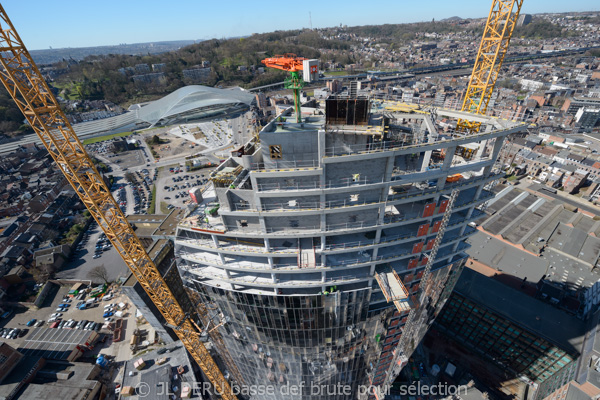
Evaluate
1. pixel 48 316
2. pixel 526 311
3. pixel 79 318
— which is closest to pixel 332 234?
pixel 526 311

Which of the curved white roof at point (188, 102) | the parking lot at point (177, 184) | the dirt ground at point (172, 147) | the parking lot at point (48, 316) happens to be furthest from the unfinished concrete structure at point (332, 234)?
the curved white roof at point (188, 102)

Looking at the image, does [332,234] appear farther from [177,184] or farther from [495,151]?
[177,184]

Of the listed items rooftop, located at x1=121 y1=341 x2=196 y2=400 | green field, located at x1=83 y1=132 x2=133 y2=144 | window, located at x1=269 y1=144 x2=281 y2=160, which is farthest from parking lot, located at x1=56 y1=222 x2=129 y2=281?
green field, located at x1=83 y1=132 x2=133 y2=144

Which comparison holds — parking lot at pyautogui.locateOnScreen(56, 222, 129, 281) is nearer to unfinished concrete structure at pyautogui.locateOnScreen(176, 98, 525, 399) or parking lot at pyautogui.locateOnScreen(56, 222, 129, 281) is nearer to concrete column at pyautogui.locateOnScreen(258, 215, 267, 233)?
unfinished concrete structure at pyautogui.locateOnScreen(176, 98, 525, 399)

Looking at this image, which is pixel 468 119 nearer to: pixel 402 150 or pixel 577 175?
pixel 402 150

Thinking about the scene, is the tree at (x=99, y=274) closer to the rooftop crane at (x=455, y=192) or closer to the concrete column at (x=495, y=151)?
the rooftop crane at (x=455, y=192)
